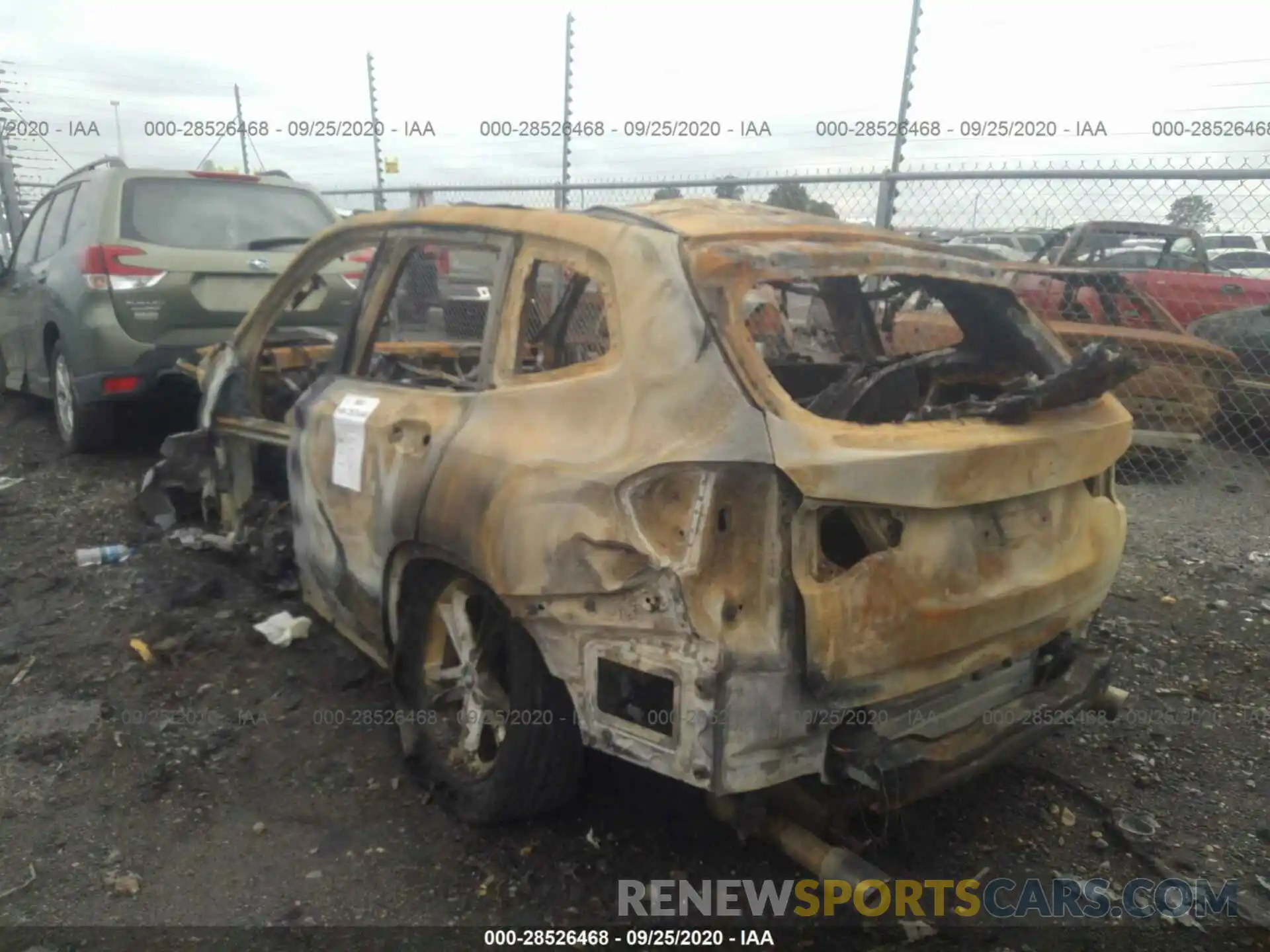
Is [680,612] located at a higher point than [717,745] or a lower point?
higher

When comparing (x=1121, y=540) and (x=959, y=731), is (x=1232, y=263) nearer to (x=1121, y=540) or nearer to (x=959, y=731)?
(x=1121, y=540)

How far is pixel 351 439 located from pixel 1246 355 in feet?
21.3

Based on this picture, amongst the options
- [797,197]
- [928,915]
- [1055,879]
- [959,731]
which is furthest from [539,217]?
[797,197]

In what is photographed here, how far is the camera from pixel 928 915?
2525mm

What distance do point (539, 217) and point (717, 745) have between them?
154cm

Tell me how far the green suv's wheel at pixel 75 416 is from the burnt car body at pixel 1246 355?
741 centimetres

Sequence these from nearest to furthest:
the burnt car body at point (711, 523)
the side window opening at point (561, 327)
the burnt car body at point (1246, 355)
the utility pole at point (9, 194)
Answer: the burnt car body at point (711, 523)
the side window opening at point (561, 327)
the burnt car body at point (1246, 355)
the utility pole at point (9, 194)

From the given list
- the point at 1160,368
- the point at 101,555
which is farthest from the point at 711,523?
the point at 1160,368

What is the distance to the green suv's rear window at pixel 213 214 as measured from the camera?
19.6 ft

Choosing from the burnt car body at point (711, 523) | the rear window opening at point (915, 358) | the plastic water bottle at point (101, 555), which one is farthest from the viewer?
the plastic water bottle at point (101, 555)

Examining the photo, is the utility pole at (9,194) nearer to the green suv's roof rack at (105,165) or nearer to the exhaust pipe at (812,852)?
the green suv's roof rack at (105,165)

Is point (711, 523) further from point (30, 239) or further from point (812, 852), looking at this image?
point (30, 239)

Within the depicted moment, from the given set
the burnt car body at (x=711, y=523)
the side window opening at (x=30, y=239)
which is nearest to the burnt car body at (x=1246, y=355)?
the burnt car body at (x=711, y=523)

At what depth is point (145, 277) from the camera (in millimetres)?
5773
